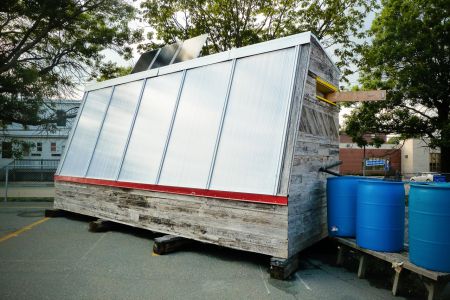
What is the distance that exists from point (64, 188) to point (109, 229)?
2326 millimetres

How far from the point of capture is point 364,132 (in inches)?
727

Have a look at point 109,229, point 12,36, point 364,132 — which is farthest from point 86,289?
point 364,132

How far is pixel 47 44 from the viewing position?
49.2 feet

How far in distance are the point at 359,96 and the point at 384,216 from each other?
2.34 metres

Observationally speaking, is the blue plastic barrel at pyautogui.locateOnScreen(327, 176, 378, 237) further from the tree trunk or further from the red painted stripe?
the tree trunk

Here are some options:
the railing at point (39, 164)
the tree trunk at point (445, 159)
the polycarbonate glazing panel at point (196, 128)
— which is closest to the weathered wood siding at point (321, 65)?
the polycarbonate glazing panel at point (196, 128)

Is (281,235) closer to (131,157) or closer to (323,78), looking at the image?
(323,78)

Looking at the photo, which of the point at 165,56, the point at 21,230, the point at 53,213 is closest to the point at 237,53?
the point at 165,56

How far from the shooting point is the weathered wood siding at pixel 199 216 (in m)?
4.57

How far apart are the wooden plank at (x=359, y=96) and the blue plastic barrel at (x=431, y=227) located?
85.5 inches

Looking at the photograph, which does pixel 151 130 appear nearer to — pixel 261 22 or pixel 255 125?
pixel 255 125

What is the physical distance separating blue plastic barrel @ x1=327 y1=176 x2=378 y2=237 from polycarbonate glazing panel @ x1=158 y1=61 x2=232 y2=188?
2.23 m

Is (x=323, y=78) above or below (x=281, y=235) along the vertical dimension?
above

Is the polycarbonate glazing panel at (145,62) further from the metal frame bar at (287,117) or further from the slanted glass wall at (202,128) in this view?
the metal frame bar at (287,117)
